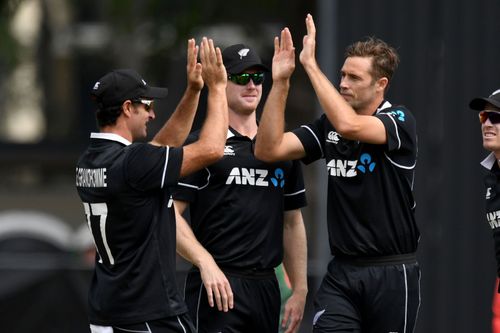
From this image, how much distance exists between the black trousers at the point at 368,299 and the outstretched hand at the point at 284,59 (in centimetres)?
105

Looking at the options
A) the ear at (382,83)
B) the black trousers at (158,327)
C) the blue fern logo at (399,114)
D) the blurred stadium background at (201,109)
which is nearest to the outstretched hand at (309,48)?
the ear at (382,83)

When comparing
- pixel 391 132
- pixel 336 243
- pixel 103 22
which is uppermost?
pixel 103 22

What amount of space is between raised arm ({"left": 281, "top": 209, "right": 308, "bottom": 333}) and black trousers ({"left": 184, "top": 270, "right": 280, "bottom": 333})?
0.28 feet

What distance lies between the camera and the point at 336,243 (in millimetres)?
6367

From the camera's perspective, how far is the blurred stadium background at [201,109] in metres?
10.3

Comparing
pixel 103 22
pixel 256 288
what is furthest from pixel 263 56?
pixel 256 288

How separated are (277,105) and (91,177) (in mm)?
1098

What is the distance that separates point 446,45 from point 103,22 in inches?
131

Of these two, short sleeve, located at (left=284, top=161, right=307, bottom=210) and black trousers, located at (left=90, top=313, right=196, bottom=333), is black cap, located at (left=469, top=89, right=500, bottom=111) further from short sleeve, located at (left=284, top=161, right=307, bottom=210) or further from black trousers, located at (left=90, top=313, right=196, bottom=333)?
black trousers, located at (left=90, top=313, right=196, bottom=333)

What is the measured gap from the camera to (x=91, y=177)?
5785mm

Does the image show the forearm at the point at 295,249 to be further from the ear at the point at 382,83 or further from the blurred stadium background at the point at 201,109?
the blurred stadium background at the point at 201,109

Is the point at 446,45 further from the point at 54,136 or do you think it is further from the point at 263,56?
the point at 54,136

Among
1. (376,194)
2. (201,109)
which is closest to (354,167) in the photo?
(376,194)

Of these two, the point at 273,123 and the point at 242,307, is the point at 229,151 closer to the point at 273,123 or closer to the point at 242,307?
the point at 273,123
